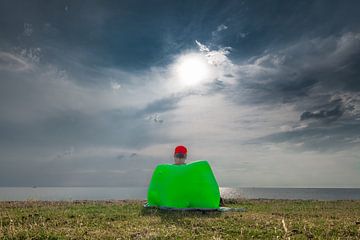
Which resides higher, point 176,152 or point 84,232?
point 176,152

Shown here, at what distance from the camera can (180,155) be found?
1897 centimetres

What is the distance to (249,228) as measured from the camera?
Answer: 10359 millimetres

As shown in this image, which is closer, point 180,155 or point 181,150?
point 180,155

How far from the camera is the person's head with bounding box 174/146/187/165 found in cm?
1898

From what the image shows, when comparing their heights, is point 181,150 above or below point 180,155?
above

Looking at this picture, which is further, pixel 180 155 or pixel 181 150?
pixel 181 150

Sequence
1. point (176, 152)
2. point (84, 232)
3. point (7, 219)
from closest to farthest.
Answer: point (84, 232) < point (7, 219) < point (176, 152)

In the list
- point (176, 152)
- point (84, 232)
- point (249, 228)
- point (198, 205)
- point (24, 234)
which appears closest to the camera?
point (24, 234)

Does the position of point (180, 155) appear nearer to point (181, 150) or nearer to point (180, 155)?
point (180, 155)

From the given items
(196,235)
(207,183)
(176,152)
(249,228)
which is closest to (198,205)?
(207,183)

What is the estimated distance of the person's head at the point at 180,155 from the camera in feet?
62.3

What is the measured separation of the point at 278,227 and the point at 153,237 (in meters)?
4.14

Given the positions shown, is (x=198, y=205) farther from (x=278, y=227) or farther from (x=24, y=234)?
(x=24, y=234)

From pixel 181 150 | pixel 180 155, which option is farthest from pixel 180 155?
pixel 181 150
